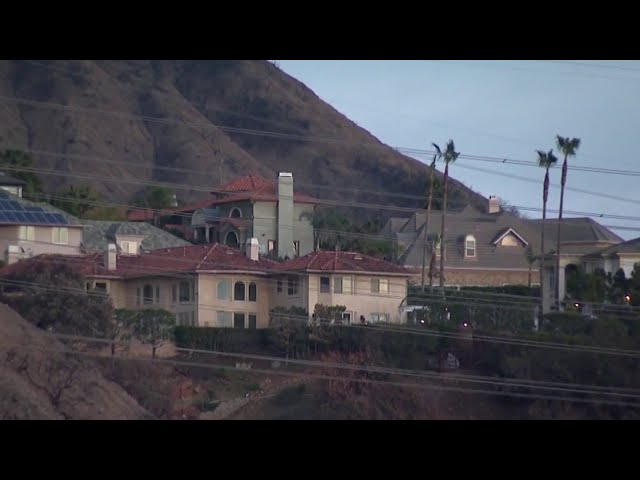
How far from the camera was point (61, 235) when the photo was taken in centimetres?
5206

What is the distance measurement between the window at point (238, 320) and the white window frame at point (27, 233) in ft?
38.6

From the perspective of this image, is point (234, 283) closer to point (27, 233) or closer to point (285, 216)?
point (27, 233)

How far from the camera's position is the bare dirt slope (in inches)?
1146

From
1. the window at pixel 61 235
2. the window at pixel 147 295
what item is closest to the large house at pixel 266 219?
the window at pixel 61 235

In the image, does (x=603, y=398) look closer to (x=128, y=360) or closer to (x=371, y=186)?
(x=128, y=360)

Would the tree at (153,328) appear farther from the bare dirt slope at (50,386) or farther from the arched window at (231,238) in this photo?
the arched window at (231,238)

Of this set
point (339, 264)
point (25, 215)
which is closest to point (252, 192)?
point (25, 215)

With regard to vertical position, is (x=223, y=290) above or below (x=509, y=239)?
below

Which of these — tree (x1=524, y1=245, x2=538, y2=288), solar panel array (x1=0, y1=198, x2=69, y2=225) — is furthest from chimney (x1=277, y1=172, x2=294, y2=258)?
tree (x1=524, y1=245, x2=538, y2=288)

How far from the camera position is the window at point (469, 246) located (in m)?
58.7

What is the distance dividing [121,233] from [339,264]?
1506 cm

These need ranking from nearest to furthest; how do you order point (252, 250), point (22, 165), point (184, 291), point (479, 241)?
point (184, 291) → point (252, 250) → point (479, 241) → point (22, 165)

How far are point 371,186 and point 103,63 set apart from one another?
49707 millimetres

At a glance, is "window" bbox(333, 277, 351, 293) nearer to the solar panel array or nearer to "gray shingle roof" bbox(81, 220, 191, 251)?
"gray shingle roof" bbox(81, 220, 191, 251)
